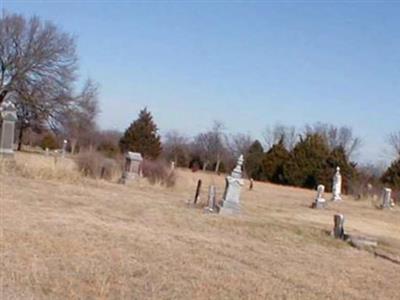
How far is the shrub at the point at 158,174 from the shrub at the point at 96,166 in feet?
4.92

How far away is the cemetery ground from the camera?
6.73m

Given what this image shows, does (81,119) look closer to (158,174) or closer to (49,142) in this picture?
(49,142)

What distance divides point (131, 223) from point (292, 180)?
4311 cm

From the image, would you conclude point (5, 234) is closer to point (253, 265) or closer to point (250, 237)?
point (253, 265)

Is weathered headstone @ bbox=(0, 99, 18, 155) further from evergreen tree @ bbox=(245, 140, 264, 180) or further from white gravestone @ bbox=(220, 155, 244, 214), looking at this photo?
evergreen tree @ bbox=(245, 140, 264, 180)

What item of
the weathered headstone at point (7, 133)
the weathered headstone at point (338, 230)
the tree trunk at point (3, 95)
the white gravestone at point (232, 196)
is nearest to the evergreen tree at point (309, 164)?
the tree trunk at point (3, 95)

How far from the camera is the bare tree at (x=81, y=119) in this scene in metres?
55.2

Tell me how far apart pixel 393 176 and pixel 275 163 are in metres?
11.9

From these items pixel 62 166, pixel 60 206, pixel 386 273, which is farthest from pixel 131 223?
pixel 62 166

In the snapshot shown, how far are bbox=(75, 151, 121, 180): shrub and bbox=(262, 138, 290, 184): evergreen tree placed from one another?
3111cm

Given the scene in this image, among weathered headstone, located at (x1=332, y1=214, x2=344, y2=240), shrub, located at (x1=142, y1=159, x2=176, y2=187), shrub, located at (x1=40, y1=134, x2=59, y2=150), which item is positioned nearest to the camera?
weathered headstone, located at (x1=332, y1=214, x2=344, y2=240)

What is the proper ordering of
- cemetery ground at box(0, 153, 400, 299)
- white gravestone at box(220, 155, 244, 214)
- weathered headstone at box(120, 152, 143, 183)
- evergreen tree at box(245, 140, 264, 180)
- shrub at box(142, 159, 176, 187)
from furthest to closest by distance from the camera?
evergreen tree at box(245, 140, 264, 180)
shrub at box(142, 159, 176, 187)
weathered headstone at box(120, 152, 143, 183)
white gravestone at box(220, 155, 244, 214)
cemetery ground at box(0, 153, 400, 299)

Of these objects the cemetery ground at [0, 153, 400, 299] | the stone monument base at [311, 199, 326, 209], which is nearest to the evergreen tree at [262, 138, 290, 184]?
the stone monument base at [311, 199, 326, 209]

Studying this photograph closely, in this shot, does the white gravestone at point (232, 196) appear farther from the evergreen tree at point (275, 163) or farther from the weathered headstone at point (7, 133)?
the evergreen tree at point (275, 163)
